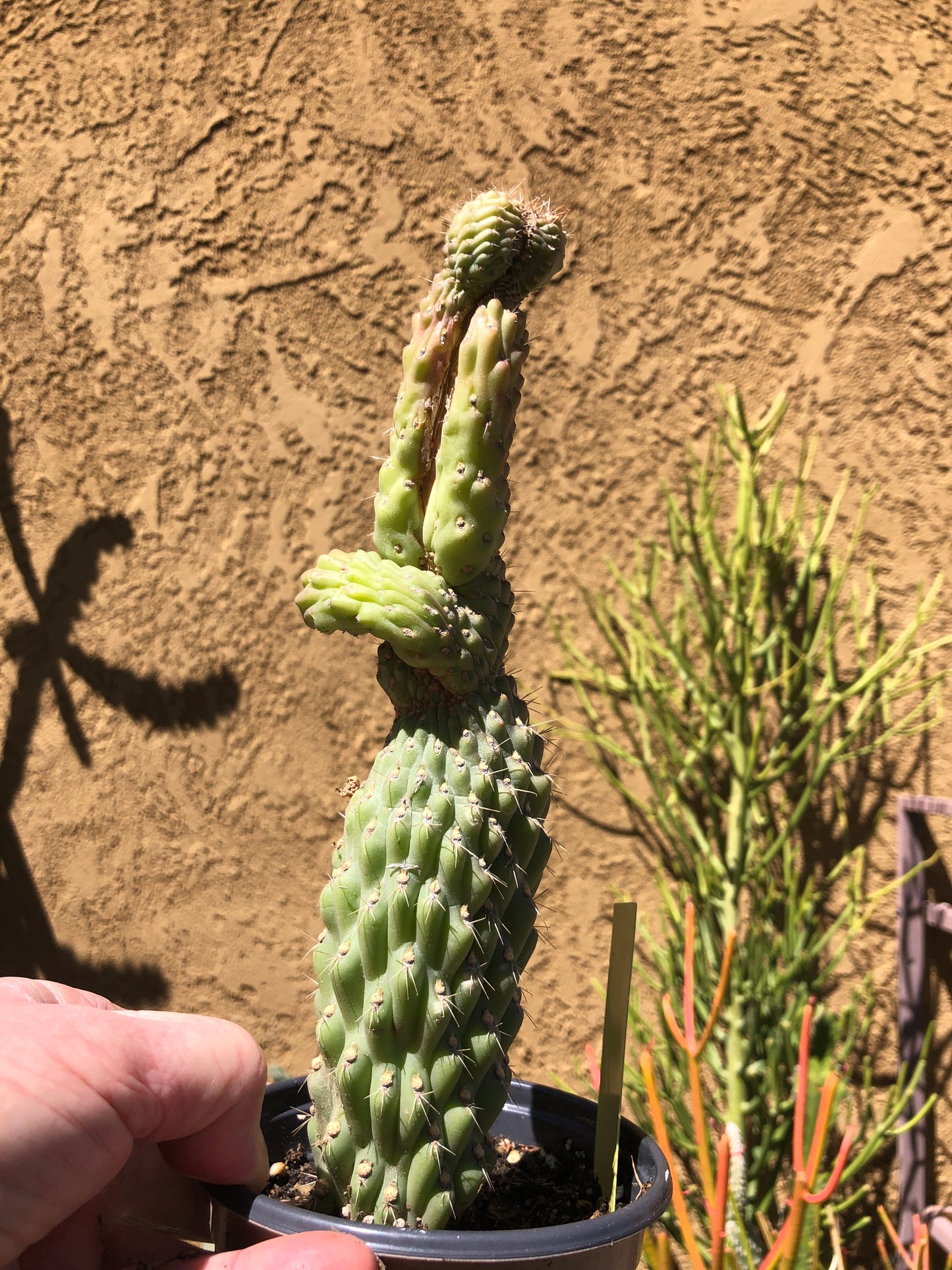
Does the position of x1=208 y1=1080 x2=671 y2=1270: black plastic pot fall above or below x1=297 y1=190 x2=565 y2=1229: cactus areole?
below

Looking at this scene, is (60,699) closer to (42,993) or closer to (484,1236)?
(42,993)

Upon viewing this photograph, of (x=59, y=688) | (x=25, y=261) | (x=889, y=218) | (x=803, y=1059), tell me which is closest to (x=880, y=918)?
(x=803, y=1059)

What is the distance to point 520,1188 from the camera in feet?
2.26

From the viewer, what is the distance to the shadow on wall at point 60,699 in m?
1.56

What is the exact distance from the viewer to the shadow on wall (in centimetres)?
156

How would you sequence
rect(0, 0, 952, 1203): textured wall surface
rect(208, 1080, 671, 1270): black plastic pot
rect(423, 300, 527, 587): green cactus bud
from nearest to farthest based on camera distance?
rect(208, 1080, 671, 1270): black plastic pot < rect(423, 300, 527, 587): green cactus bud < rect(0, 0, 952, 1203): textured wall surface

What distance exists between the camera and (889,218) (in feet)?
4.79

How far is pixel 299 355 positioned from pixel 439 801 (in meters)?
1.18

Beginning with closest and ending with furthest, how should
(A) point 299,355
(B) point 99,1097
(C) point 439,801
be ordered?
(B) point 99,1097, (C) point 439,801, (A) point 299,355

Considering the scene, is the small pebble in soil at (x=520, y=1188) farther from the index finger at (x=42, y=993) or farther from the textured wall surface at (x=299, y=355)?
the textured wall surface at (x=299, y=355)

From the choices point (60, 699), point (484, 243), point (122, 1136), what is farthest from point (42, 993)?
point (60, 699)

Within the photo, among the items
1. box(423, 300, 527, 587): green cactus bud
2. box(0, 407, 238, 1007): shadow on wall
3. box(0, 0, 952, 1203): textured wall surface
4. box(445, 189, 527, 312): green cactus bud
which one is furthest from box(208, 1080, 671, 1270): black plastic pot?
box(0, 407, 238, 1007): shadow on wall

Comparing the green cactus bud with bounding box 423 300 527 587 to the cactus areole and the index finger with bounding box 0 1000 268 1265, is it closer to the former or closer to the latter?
the cactus areole

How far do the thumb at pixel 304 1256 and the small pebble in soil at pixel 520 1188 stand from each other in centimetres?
12
